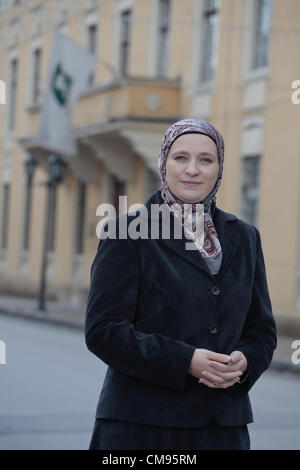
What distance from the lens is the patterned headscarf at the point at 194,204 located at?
126 inches

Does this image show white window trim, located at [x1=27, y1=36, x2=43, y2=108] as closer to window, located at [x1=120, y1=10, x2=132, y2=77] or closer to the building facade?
the building facade

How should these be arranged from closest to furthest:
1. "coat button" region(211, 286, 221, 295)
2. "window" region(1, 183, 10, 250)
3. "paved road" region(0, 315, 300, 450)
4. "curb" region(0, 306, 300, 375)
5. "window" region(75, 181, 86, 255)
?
"coat button" region(211, 286, 221, 295) < "paved road" region(0, 315, 300, 450) < "curb" region(0, 306, 300, 375) < "window" region(75, 181, 86, 255) < "window" region(1, 183, 10, 250)

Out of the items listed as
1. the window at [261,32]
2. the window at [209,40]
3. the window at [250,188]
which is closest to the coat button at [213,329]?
the window at [250,188]

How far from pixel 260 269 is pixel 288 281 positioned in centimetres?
1513

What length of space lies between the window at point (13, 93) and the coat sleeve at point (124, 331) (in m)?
30.5

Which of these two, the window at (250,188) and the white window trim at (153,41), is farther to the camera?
the white window trim at (153,41)

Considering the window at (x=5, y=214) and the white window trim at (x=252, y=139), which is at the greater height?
the white window trim at (x=252, y=139)

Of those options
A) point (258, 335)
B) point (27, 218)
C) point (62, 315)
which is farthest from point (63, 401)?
point (27, 218)

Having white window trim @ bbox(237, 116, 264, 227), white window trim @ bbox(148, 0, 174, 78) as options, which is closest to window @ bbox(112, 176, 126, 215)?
white window trim @ bbox(148, 0, 174, 78)

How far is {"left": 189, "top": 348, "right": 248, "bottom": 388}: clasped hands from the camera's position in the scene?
10.0 feet

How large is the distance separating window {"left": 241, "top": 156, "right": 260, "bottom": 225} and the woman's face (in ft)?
54.5

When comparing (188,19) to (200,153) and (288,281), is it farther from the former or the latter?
(200,153)

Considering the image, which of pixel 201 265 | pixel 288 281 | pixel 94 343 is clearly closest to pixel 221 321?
pixel 201 265

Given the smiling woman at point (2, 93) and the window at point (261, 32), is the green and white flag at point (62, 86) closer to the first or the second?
the window at point (261, 32)
